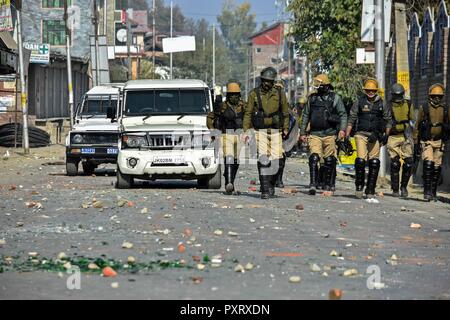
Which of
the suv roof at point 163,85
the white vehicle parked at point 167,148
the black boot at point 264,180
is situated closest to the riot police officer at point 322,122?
the black boot at point 264,180

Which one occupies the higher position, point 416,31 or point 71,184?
point 416,31

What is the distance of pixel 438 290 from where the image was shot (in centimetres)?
958

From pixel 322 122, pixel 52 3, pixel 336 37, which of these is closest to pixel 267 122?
pixel 322 122

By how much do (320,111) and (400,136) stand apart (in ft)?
5.90

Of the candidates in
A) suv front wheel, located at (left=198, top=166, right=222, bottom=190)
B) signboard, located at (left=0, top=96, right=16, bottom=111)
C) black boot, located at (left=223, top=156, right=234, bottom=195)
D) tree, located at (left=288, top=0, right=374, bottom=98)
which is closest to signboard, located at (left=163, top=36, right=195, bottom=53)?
signboard, located at (left=0, top=96, right=16, bottom=111)

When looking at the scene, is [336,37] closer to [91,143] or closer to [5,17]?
[5,17]

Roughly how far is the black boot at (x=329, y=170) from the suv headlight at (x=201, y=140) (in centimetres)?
222

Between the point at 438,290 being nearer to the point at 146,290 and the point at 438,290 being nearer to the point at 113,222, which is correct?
the point at 146,290

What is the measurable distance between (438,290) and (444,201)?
444 inches

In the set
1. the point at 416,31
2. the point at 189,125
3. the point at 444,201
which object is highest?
the point at 416,31

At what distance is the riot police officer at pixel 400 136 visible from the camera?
20266mm

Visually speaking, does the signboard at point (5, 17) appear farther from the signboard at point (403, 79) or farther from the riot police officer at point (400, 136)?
the riot police officer at point (400, 136)

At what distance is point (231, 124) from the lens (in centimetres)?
1956

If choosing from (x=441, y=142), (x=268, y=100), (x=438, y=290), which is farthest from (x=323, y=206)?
(x=438, y=290)
